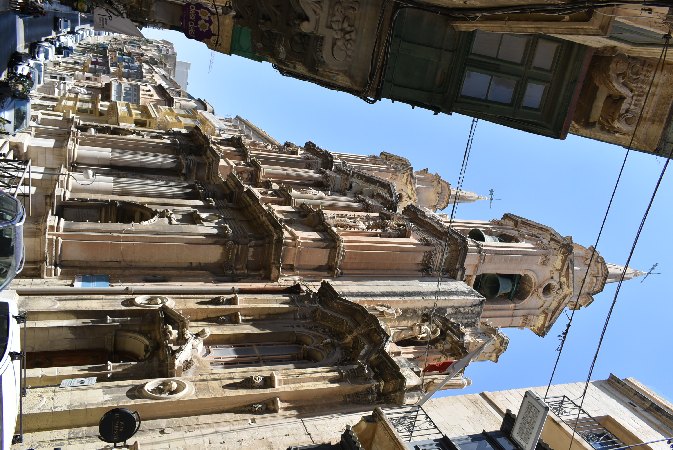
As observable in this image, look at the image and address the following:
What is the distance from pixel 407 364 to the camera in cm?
1662

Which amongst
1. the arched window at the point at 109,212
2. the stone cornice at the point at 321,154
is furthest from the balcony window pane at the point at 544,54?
the stone cornice at the point at 321,154

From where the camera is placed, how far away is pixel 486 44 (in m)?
10.9

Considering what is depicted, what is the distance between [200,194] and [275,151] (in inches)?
486

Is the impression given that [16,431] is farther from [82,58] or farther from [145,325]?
[82,58]

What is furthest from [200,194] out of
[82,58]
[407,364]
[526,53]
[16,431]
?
[82,58]

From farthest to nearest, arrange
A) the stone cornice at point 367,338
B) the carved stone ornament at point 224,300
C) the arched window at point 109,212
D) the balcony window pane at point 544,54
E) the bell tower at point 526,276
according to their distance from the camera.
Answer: the bell tower at point 526,276 < the arched window at point 109,212 < the carved stone ornament at point 224,300 < the stone cornice at point 367,338 < the balcony window pane at point 544,54

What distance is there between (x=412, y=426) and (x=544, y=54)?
8.11 metres

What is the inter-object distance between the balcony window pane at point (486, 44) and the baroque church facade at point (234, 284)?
10.6 ft

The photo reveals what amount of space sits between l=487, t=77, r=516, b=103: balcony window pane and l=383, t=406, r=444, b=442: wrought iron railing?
6856 mm

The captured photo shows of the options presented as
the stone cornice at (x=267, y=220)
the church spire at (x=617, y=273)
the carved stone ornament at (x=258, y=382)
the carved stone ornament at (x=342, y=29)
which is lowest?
the church spire at (x=617, y=273)

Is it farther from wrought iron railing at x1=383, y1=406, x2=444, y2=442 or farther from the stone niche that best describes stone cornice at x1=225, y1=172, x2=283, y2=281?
the stone niche

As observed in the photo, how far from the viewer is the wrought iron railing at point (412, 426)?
38.0 ft

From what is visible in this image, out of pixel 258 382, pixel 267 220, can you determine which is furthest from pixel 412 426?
pixel 267 220

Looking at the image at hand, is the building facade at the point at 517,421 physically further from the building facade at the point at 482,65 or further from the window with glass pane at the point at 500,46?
the window with glass pane at the point at 500,46
